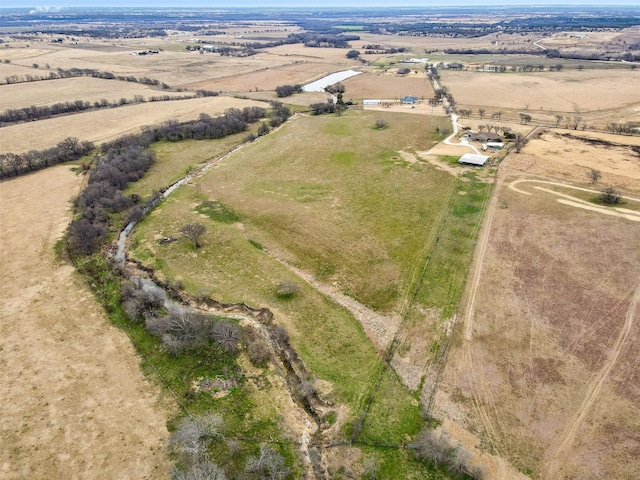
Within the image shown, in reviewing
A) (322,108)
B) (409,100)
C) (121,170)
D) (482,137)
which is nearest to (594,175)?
(482,137)

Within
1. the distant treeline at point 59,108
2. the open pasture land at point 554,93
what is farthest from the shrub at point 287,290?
the distant treeline at point 59,108

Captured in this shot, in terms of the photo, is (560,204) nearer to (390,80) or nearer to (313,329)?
(313,329)

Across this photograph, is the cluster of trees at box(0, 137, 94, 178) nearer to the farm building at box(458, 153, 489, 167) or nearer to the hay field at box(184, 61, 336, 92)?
the hay field at box(184, 61, 336, 92)

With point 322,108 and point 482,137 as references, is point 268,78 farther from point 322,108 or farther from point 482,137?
point 482,137

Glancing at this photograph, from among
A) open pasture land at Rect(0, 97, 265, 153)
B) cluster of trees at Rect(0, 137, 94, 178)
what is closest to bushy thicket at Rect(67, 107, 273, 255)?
cluster of trees at Rect(0, 137, 94, 178)

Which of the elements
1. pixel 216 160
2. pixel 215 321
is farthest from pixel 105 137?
pixel 215 321
